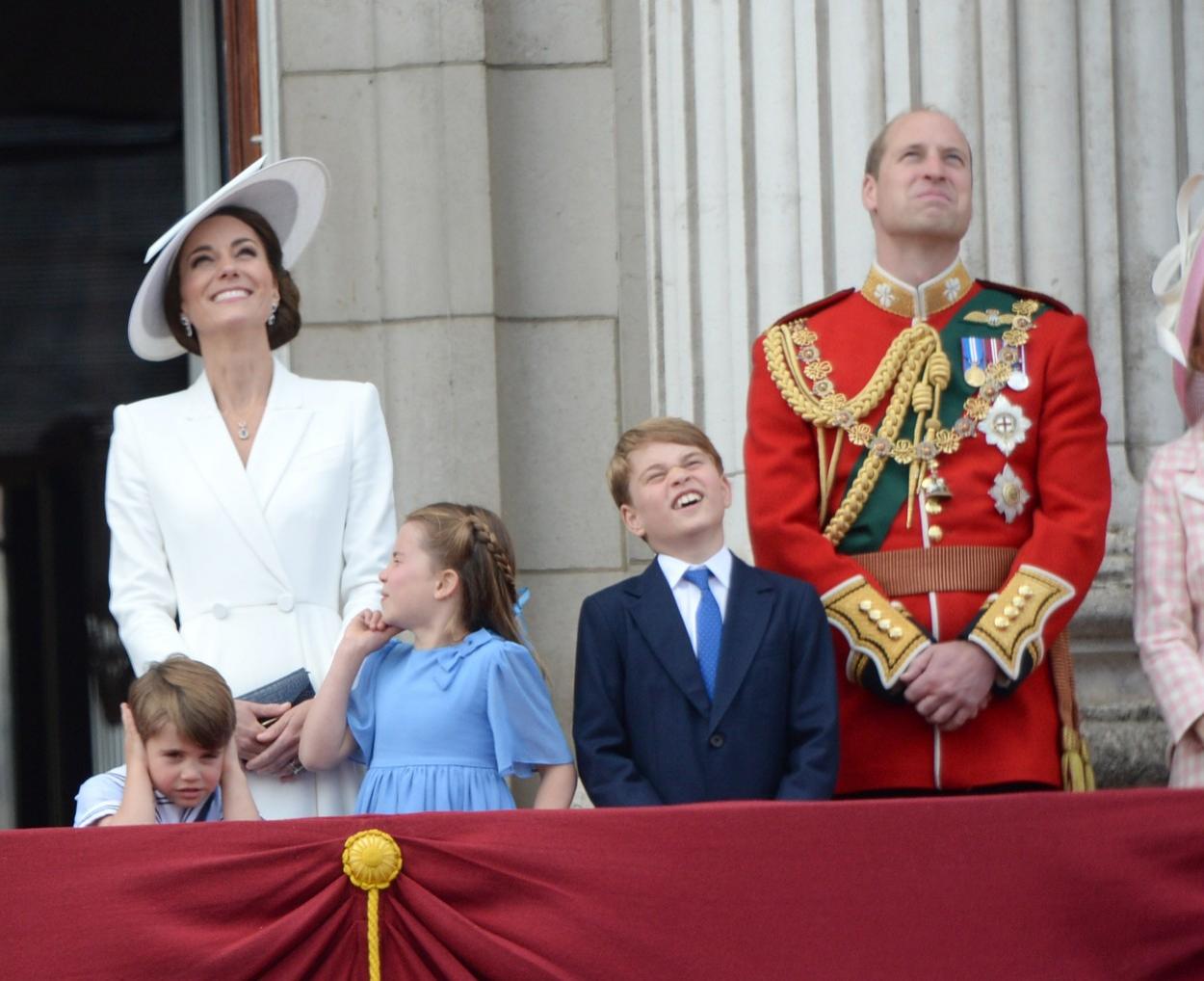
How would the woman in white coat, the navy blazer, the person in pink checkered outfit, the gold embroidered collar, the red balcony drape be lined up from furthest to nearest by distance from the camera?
1. the gold embroidered collar
2. the woman in white coat
3. the person in pink checkered outfit
4. the navy blazer
5. the red balcony drape

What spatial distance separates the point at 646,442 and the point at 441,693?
589 mm

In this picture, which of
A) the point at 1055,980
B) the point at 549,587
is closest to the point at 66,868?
the point at 1055,980

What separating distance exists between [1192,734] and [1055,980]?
77cm

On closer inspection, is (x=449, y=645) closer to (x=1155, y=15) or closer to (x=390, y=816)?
(x=390, y=816)

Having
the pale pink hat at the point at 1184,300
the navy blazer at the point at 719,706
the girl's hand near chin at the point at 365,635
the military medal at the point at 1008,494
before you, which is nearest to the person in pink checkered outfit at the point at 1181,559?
the pale pink hat at the point at 1184,300

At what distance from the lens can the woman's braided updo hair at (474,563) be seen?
4723 mm

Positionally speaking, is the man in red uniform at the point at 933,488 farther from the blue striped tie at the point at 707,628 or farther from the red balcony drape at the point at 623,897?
the red balcony drape at the point at 623,897

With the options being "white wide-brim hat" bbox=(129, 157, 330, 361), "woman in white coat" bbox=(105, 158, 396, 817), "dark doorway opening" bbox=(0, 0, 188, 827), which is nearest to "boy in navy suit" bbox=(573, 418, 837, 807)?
"woman in white coat" bbox=(105, 158, 396, 817)

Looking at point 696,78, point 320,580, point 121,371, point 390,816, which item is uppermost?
point 696,78

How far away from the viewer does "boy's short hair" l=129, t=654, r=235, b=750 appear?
14.8ft

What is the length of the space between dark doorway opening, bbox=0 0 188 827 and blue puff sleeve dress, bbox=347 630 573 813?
2.77 m

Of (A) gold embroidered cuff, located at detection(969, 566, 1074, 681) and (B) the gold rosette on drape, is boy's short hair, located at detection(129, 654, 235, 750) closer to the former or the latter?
(B) the gold rosette on drape

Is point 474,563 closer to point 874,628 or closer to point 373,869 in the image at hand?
point 874,628

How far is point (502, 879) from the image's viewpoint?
397 cm
